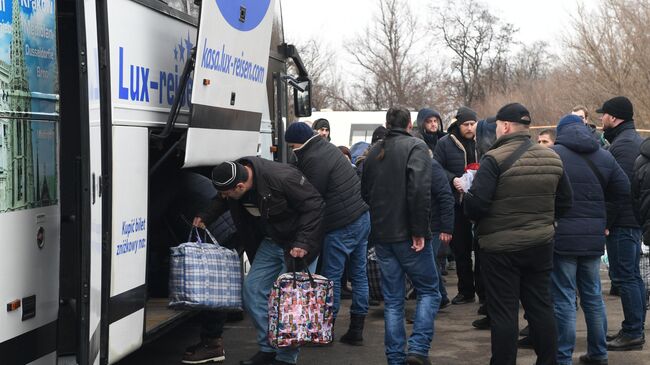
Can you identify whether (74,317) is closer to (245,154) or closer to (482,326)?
(245,154)

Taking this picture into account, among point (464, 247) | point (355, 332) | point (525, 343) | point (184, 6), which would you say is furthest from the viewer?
point (464, 247)

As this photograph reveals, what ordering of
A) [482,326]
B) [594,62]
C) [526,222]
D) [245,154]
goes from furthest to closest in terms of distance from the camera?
[594,62]
[482,326]
[245,154]
[526,222]

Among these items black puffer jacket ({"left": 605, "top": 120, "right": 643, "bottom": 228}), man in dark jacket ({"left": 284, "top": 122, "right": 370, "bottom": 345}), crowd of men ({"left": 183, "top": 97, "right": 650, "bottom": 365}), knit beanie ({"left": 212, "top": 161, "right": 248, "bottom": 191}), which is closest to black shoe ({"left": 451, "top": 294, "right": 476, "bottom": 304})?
crowd of men ({"left": 183, "top": 97, "right": 650, "bottom": 365})

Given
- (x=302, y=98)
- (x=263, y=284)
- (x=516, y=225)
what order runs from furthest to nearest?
1. (x=302, y=98)
2. (x=263, y=284)
3. (x=516, y=225)

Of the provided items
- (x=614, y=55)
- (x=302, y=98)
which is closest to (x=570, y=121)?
(x=302, y=98)

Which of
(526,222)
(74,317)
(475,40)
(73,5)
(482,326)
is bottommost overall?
(482,326)

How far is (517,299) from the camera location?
20.3 ft

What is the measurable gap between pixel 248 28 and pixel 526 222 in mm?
2590

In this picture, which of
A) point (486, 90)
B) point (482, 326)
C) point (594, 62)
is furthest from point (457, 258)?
point (486, 90)

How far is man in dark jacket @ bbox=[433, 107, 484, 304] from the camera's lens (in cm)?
928

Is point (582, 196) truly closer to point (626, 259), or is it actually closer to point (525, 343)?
point (626, 259)

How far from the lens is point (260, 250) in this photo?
691 cm

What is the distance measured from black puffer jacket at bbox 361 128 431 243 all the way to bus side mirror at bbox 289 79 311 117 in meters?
4.02

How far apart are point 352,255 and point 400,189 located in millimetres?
1494
